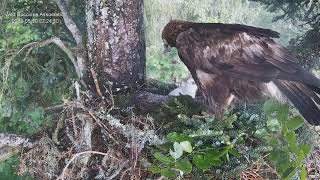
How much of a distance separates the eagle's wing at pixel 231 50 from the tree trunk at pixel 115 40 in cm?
47

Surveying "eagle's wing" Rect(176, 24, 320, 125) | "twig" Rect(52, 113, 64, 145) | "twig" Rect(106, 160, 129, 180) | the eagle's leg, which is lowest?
"twig" Rect(106, 160, 129, 180)

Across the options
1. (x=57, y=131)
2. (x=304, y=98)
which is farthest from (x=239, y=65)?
(x=57, y=131)

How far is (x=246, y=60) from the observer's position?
3.75 meters

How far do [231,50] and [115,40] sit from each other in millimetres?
989

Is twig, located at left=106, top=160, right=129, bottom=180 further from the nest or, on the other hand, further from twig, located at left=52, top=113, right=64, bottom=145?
twig, located at left=52, top=113, right=64, bottom=145

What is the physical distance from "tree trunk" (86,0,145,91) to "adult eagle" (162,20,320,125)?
40 cm

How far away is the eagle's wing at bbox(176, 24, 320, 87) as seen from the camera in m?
3.69

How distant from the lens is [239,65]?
3.73 metres

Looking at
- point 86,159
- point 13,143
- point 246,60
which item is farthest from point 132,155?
point 246,60

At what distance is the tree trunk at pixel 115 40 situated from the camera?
3936 millimetres

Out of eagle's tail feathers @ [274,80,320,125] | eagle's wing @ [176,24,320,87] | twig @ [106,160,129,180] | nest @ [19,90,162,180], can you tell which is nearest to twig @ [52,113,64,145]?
nest @ [19,90,162,180]

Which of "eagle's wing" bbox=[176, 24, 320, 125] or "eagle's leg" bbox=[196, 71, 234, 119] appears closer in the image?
"eagle's wing" bbox=[176, 24, 320, 125]

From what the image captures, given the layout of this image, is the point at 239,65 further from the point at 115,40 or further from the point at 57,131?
the point at 57,131

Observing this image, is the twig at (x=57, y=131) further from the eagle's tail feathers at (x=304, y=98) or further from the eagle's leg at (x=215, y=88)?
the eagle's tail feathers at (x=304, y=98)
